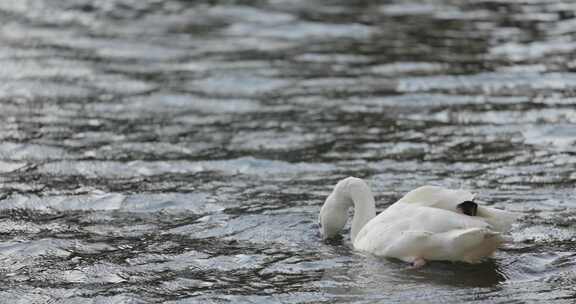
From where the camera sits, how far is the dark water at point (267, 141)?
32.1ft

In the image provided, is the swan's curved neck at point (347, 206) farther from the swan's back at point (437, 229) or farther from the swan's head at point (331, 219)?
the swan's back at point (437, 229)

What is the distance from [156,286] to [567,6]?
16003mm

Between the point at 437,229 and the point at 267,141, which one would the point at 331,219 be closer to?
the point at 437,229

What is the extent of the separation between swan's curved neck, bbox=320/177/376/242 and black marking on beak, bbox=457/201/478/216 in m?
1.25

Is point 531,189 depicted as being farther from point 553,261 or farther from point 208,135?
point 208,135

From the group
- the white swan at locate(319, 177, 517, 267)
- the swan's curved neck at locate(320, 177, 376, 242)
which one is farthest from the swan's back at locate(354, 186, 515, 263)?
the swan's curved neck at locate(320, 177, 376, 242)

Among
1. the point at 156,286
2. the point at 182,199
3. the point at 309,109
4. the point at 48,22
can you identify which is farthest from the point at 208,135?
the point at 48,22

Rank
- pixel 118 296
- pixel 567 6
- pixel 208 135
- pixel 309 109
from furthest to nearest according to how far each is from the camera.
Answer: pixel 567 6
pixel 309 109
pixel 208 135
pixel 118 296

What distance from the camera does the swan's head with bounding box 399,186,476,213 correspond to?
31.8ft

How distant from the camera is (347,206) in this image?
36.2 ft

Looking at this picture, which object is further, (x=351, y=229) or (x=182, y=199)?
(x=182, y=199)

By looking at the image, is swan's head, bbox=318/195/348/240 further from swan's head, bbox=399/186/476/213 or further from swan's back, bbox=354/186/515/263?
swan's head, bbox=399/186/476/213

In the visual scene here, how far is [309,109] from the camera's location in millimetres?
16578

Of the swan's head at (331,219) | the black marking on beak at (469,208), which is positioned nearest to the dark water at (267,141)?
the swan's head at (331,219)
